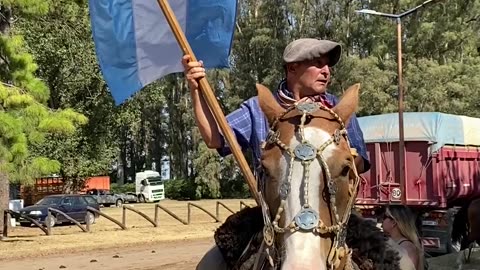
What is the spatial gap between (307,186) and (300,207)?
98 mm

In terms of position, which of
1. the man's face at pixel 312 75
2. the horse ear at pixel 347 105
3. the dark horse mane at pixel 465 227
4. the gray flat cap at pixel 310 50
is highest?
the gray flat cap at pixel 310 50

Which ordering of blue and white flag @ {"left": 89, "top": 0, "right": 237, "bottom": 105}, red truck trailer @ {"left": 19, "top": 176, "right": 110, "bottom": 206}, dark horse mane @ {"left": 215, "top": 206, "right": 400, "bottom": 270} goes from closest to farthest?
1. dark horse mane @ {"left": 215, "top": 206, "right": 400, "bottom": 270}
2. blue and white flag @ {"left": 89, "top": 0, "right": 237, "bottom": 105}
3. red truck trailer @ {"left": 19, "top": 176, "right": 110, "bottom": 206}

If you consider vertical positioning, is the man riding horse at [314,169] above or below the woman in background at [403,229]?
above

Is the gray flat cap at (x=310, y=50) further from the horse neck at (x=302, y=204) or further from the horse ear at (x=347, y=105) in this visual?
the horse neck at (x=302, y=204)

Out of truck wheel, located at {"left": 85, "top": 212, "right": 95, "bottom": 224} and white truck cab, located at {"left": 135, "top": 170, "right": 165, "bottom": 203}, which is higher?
white truck cab, located at {"left": 135, "top": 170, "right": 165, "bottom": 203}

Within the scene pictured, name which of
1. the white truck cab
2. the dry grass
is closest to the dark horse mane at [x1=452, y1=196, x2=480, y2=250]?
the dry grass

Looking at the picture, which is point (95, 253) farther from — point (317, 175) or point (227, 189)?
point (227, 189)

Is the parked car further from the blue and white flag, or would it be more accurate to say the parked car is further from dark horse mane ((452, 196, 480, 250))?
the blue and white flag

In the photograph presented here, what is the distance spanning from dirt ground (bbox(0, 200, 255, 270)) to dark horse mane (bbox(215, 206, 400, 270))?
12479 millimetres

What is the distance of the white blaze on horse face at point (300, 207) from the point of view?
295 centimetres

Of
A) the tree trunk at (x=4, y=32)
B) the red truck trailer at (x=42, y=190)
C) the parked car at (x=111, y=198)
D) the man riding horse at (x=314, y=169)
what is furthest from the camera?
the parked car at (x=111, y=198)

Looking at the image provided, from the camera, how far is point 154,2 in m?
6.13

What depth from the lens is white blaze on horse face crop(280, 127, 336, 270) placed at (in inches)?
116

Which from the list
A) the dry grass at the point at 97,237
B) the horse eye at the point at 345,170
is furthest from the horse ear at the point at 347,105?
the dry grass at the point at 97,237
